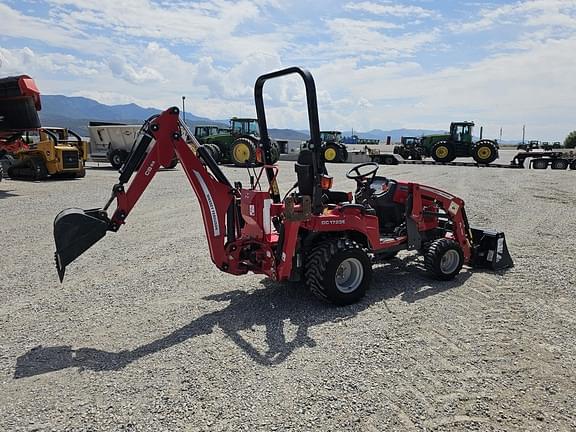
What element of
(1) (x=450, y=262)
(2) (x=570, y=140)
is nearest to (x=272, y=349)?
(1) (x=450, y=262)

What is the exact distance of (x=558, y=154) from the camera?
27.8 m

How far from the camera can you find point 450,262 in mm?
6129

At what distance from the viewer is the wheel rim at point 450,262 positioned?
19.9 feet

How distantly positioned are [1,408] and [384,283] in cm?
417

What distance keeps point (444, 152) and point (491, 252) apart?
25.5 m

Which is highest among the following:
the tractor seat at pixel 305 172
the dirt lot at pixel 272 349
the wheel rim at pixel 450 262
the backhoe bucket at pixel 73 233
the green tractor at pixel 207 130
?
the green tractor at pixel 207 130

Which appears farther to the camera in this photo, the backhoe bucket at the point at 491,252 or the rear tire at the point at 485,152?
the rear tire at the point at 485,152

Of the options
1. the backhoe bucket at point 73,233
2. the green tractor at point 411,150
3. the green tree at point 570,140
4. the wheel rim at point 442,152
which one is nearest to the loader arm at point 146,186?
the backhoe bucket at point 73,233

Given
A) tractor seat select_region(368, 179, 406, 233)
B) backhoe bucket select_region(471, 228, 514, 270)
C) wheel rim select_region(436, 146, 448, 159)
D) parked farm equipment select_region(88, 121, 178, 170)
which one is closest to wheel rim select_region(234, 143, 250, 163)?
parked farm equipment select_region(88, 121, 178, 170)

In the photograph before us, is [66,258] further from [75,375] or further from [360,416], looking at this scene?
[360,416]

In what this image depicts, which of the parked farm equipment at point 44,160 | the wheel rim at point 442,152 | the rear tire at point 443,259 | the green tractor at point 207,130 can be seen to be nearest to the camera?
the rear tire at point 443,259

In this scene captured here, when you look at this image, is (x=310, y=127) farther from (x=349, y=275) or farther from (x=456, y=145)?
(x=456, y=145)

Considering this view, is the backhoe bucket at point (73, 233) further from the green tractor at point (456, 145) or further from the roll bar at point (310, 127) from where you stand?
the green tractor at point (456, 145)

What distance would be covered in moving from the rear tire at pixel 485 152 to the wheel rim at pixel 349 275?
26458mm
